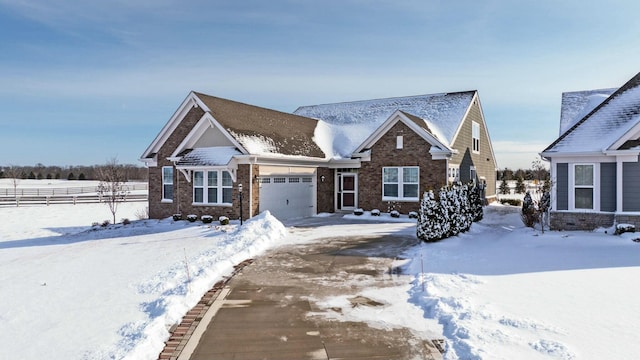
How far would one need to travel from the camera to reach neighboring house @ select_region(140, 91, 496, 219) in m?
21.0

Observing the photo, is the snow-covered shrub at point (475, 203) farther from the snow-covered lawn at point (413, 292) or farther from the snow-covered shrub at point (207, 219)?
the snow-covered shrub at point (207, 219)

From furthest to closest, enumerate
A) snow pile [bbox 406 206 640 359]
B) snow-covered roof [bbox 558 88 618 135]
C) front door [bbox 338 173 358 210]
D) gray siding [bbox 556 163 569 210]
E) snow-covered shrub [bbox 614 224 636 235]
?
1. front door [bbox 338 173 358 210]
2. snow-covered roof [bbox 558 88 618 135]
3. gray siding [bbox 556 163 569 210]
4. snow-covered shrub [bbox 614 224 636 235]
5. snow pile [bbox 406 206 640 359]

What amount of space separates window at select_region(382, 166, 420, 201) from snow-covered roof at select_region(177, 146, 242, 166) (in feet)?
26.3

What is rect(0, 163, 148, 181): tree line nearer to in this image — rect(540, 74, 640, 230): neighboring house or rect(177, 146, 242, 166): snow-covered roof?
rect(177, 146, 242, 166): snow-covered roof

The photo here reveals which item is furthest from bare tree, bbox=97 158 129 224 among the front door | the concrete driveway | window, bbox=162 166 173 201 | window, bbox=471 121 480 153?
window, bbox=471 121 480 153

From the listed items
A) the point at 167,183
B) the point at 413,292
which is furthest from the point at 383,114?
the point at 413,292

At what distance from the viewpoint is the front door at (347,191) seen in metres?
25.4

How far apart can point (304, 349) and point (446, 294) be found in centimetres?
370

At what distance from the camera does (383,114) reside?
A: 28.5 m

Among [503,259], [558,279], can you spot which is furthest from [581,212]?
[558,279]

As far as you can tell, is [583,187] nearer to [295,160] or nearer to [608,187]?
[608,187]

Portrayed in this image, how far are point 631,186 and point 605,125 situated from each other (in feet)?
9.03

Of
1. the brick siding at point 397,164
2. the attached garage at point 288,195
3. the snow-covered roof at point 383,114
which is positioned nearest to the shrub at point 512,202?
the snow-covered roof at point 383,114

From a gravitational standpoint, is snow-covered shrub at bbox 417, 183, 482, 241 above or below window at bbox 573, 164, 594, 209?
below
